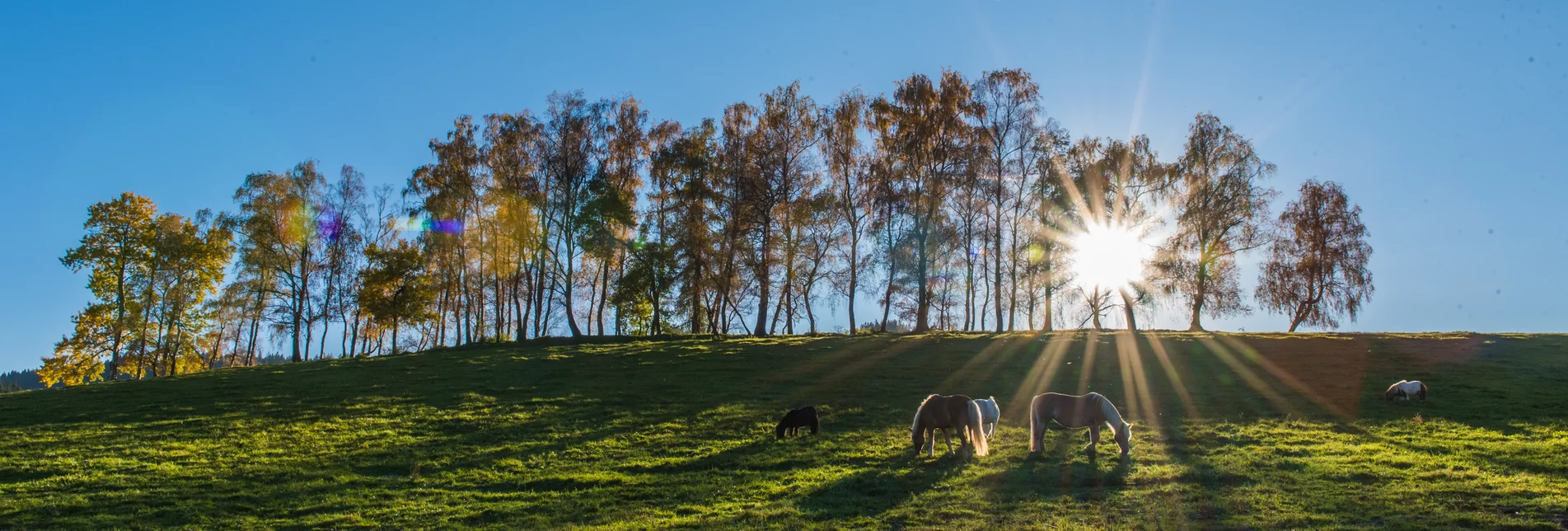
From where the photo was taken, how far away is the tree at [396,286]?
5147 cm

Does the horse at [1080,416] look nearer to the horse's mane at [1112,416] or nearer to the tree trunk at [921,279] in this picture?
the horse's mane at [1112,416]

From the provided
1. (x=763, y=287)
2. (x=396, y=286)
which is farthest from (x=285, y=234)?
(x=763, y=287)

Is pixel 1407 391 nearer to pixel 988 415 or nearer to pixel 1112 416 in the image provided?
pixel 1112 416

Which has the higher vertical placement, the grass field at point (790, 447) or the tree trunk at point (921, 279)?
the tree trunk at point (921, 279)

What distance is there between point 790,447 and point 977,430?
4.48 m

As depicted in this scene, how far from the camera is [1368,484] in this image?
1444 centimetres

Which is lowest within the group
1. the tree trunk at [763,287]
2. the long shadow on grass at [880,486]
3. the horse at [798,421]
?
the long shadow on grass at [880,486]

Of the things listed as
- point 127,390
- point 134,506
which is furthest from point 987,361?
point 127,390

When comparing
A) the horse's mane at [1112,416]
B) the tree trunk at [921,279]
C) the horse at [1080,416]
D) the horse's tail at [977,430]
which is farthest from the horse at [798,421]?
the tree trunk at [921,279]

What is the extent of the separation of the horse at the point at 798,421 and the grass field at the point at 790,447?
0.69 meters

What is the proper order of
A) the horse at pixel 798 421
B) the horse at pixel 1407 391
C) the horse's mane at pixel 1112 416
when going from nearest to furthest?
1. the horse's mane at pixel 1112 416
2. the horse at pixel 798 421
3. the horse at pixel 1407 391

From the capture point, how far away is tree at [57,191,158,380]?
1722 inches

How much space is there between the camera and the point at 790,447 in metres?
19.5

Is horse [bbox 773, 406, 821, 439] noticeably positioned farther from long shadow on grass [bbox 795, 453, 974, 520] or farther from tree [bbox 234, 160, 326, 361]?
tree [bbox 234, 160, 326, 361]
